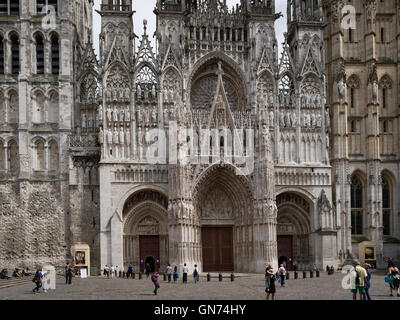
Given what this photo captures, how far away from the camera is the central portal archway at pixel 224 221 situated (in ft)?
150

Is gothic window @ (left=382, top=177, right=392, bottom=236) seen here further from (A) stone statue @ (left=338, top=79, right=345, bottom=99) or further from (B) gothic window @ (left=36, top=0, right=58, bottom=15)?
(B) gothic window @ (left=36, top=0, right=58, bottom=15)

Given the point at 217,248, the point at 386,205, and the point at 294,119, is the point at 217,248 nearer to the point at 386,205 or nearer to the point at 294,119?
the point at 294,119

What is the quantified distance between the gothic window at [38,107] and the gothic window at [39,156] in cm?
172

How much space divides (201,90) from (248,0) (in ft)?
25.8

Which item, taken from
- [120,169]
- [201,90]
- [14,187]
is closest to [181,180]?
[120,169]

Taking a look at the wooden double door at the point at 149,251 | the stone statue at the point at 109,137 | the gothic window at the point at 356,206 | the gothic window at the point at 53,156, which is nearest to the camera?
the stone statue at the point at 109,137

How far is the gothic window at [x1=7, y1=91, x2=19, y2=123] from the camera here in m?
47.1

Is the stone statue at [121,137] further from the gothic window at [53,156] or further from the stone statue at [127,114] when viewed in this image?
the gothic window at [53,156]

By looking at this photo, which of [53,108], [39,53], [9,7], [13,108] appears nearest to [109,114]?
[53,108]

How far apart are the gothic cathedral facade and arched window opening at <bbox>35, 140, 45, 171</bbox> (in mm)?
103

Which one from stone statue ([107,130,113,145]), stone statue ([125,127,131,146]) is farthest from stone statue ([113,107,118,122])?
stone statue ([125,127,131,146])

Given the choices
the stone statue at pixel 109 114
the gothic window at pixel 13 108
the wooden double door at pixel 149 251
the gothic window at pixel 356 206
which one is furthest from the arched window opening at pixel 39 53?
the gothic window at pixel 356 206

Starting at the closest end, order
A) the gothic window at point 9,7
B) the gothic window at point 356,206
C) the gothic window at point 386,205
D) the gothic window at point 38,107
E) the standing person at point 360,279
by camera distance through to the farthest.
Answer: the standing person at point 360,279 < the gothic window at point 38,107 < the gothic window at point 9,7 < the gothic window at point 356,206 < the gothic window at point 386,205

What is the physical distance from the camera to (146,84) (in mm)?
47000
